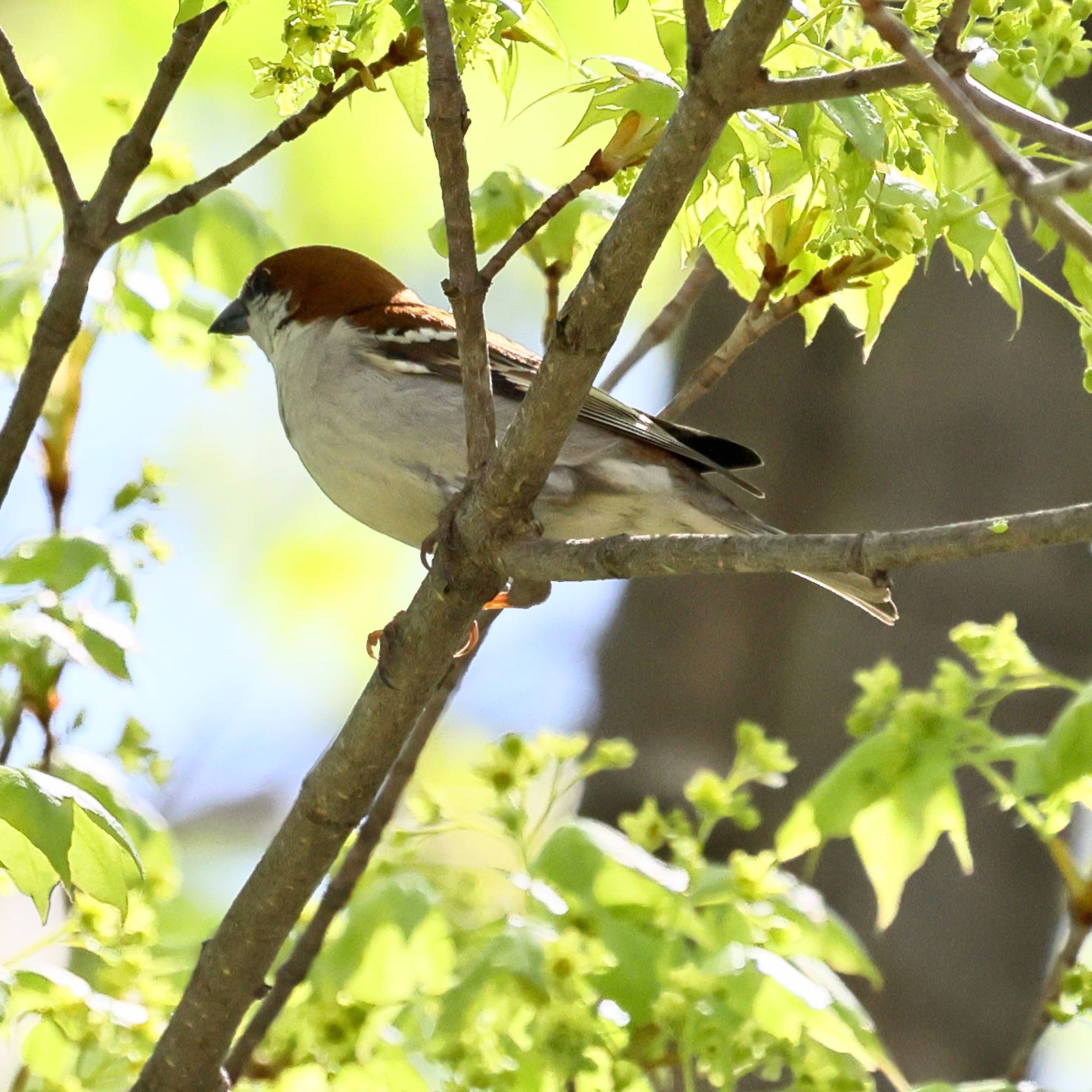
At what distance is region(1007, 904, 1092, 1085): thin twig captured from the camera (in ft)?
7.40

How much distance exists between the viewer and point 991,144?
1.13m

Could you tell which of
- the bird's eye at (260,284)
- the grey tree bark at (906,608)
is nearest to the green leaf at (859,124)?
the grey tree bark at (906,608)

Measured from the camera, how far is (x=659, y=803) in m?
3.70

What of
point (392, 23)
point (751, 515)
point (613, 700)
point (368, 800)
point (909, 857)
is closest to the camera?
point (392, 23)

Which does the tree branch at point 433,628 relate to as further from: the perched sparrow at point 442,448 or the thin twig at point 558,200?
the perched sparrow at point 442,448

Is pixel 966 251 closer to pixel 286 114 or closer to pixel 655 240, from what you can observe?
pixel 655 240

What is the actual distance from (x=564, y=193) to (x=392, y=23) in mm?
352

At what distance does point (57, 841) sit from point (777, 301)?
142 centimetres

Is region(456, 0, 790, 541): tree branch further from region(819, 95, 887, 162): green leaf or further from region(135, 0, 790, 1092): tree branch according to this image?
region(819, 95, 887, 162): green leaf

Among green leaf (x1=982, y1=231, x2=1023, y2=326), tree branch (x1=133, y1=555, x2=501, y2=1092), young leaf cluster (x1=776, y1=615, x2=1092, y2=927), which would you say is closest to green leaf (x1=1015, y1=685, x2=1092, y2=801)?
young leaf cluster (x1=776, y1=615, x2=1092, y2=927)

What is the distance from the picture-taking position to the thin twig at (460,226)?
1729 millimetres

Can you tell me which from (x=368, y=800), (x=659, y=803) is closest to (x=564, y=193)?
(x=368, y=800)

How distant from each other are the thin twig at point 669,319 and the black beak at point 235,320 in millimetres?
1507

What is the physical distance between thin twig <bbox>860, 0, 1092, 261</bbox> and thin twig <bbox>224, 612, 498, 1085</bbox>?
1.42 meters
